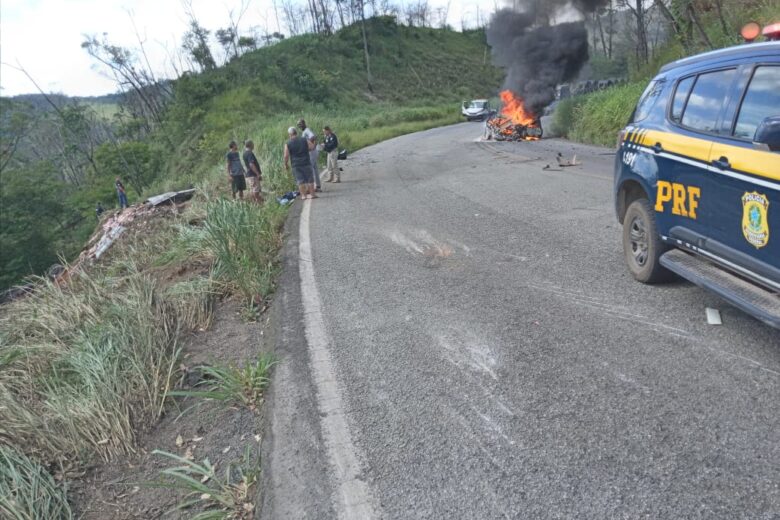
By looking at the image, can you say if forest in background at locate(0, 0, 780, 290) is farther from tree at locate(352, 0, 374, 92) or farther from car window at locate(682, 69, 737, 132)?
car window at locate(682, 69, 737, 132)

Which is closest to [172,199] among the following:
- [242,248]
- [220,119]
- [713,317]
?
[242,248]

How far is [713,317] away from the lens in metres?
4.24

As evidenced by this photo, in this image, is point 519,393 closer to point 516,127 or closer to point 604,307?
point 604,307

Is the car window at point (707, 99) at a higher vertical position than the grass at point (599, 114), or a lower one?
higher

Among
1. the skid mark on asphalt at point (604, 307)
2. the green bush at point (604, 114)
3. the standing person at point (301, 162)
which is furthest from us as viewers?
the green bush at point (604, 114)

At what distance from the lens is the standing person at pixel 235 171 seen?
13.0 meters

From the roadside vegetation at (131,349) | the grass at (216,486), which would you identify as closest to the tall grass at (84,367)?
the roadside vegetation at (131,349)

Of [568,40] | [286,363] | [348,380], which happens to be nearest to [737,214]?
[348,380]

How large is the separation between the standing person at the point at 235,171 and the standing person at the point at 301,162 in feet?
4.83

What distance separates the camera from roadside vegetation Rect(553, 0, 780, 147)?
1644 cm

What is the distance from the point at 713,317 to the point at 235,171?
11152 mm

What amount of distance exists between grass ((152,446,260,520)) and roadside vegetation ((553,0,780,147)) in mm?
16450

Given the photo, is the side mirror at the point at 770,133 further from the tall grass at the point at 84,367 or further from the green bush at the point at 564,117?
the green bush at the point at 564,117

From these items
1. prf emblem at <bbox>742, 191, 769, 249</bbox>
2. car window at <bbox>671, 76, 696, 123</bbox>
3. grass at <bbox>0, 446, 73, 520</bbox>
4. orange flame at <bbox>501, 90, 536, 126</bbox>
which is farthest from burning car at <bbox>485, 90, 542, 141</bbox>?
grass at <bbox>0, 446, 73, 520</bbox>
